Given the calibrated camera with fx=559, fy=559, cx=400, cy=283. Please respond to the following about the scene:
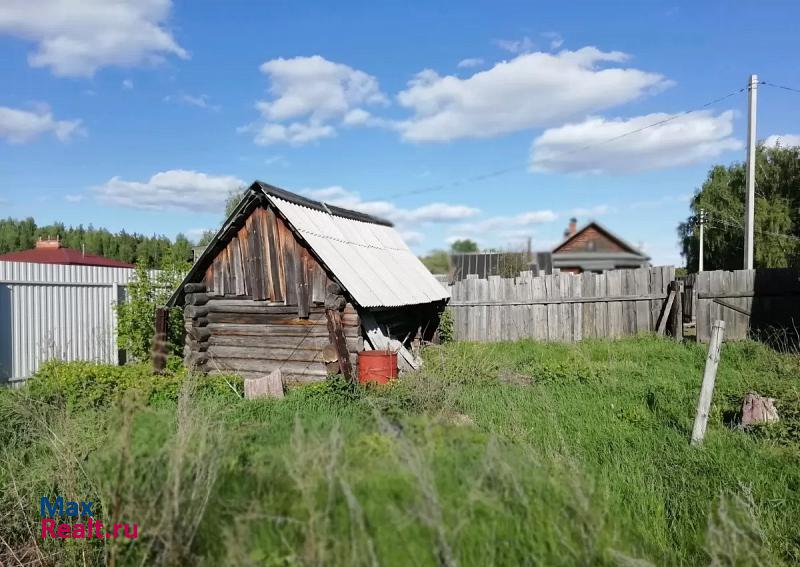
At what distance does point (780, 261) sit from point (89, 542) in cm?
3401

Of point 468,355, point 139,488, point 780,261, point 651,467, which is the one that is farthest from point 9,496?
point 780,261

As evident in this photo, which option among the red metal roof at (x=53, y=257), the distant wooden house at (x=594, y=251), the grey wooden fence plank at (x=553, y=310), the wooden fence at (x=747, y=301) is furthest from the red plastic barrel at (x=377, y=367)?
the distant wooden house at (x=594, y=251)

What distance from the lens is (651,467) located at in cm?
536

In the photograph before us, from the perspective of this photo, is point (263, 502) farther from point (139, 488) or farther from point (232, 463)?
point (139, 488)

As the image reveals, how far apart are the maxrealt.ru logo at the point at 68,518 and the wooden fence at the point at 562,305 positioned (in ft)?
40.7

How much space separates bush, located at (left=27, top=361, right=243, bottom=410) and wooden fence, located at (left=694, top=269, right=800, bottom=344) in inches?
440

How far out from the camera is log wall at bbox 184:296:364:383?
32.8 ft

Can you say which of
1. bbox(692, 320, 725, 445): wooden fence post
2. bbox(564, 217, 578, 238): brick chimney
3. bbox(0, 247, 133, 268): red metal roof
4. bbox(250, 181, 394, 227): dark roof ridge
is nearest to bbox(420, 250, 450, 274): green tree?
bbox(564, 217, 578, 238): brick chimney

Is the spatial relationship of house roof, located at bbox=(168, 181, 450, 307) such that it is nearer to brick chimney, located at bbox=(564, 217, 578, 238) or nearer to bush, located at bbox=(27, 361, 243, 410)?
bush, located at bbox=(27, 361, 243, 410)

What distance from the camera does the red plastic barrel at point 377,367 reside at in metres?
9.16

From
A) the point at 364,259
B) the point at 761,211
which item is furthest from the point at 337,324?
the point at 761,211

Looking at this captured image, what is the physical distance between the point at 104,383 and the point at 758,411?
9.26 meters

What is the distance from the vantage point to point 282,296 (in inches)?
405

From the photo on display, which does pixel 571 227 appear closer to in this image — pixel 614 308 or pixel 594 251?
pixel 594 251
